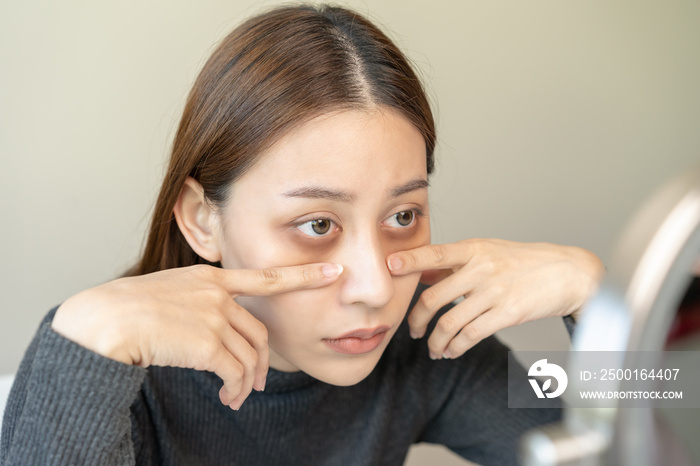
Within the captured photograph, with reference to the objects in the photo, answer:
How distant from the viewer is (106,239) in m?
1.56

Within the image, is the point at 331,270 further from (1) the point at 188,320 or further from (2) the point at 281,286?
(1) the point at 188,320

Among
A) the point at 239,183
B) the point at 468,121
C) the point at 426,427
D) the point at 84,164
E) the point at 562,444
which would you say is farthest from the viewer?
the point at 468,121

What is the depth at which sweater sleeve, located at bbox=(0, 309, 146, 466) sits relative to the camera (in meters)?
0.75

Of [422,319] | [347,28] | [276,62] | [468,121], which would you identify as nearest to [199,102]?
[276,62]

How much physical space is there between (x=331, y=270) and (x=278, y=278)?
7 centimetres

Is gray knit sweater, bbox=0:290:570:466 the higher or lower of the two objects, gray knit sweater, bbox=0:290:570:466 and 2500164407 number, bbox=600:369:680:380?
the lower

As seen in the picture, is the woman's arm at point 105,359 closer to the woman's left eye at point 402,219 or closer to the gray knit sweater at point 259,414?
the gray knit sweater at point 259,414

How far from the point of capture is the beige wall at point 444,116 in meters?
1.43

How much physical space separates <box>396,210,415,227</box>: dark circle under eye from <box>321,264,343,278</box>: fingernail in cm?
14

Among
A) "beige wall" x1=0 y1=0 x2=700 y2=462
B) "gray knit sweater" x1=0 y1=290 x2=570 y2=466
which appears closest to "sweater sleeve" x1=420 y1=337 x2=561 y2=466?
"gray knit sweater" x1=0 y1=290 x2=570 y2=466

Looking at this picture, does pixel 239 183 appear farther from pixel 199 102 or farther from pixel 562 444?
pixel 562 444

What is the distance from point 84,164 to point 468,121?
1069mm

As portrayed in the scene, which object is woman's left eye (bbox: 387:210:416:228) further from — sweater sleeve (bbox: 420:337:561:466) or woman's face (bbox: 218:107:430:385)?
sweater sleeve (bbox: 420:337:561:466)

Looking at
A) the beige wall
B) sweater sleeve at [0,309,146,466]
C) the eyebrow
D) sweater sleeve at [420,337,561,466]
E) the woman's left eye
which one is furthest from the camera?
the beige wall
